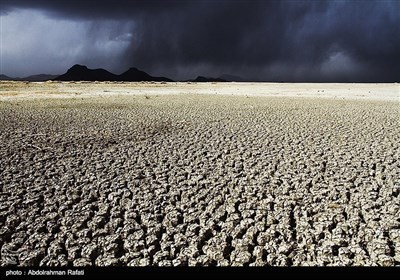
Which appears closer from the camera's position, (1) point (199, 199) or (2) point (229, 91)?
(1) point (199, 199)

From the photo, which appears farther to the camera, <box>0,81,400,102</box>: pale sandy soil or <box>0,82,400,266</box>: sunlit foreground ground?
<box>0,81,400,102</box>: pale sandy soil

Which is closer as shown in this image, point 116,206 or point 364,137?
point 116,206

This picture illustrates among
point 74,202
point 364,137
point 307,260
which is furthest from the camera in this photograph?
point 364,137

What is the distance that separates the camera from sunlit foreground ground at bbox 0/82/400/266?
3998 millimetres

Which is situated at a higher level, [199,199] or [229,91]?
[229,91]

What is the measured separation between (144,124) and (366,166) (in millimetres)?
7550

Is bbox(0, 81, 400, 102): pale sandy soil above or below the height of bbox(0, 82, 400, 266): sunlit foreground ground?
above

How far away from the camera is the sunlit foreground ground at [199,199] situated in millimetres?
3998

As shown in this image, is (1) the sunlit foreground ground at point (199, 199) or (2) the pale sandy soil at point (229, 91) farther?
(2) the pale sandy soil at point (229, 91)

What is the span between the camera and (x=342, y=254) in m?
3.92

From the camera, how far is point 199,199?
17.8ft

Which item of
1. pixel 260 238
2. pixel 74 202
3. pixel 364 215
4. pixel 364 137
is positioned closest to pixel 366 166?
pixel 364 215

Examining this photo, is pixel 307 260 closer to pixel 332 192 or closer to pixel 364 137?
pixel 332 192

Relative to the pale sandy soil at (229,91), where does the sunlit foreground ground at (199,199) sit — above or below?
below
